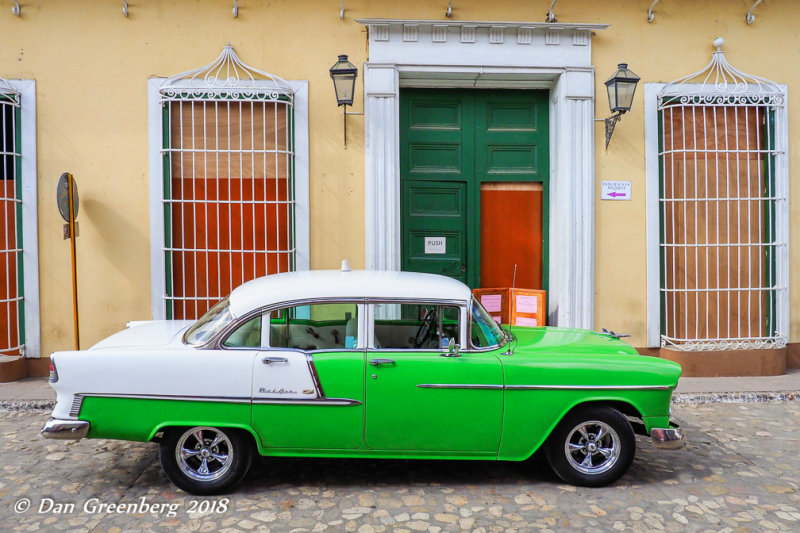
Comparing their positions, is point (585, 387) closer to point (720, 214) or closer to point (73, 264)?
point (720, 214)

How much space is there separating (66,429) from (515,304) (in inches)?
194

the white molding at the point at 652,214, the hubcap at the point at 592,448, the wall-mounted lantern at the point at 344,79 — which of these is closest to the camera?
the hubcap at the point at 592,448

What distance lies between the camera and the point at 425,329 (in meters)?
4.66

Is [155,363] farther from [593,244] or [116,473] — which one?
[593,244]

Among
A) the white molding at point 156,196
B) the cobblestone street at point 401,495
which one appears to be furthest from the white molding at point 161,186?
the cobblestone street at point 401,495

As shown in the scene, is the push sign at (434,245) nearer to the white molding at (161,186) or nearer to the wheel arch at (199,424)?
the white molding at (161,186)

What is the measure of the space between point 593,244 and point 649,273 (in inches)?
30.7

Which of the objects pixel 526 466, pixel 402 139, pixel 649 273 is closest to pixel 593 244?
pixel 649 273

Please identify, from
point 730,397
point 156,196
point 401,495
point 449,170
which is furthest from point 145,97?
point 730,397

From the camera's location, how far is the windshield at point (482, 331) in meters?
4.54

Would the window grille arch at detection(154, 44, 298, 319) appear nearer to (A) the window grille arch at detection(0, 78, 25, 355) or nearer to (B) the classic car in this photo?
(A) the window grille arch at detection(0, 78, 25, 355)

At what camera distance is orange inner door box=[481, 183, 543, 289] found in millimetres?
8211

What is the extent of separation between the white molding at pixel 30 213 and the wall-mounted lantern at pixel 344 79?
344 cm

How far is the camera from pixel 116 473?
15.7 ft
